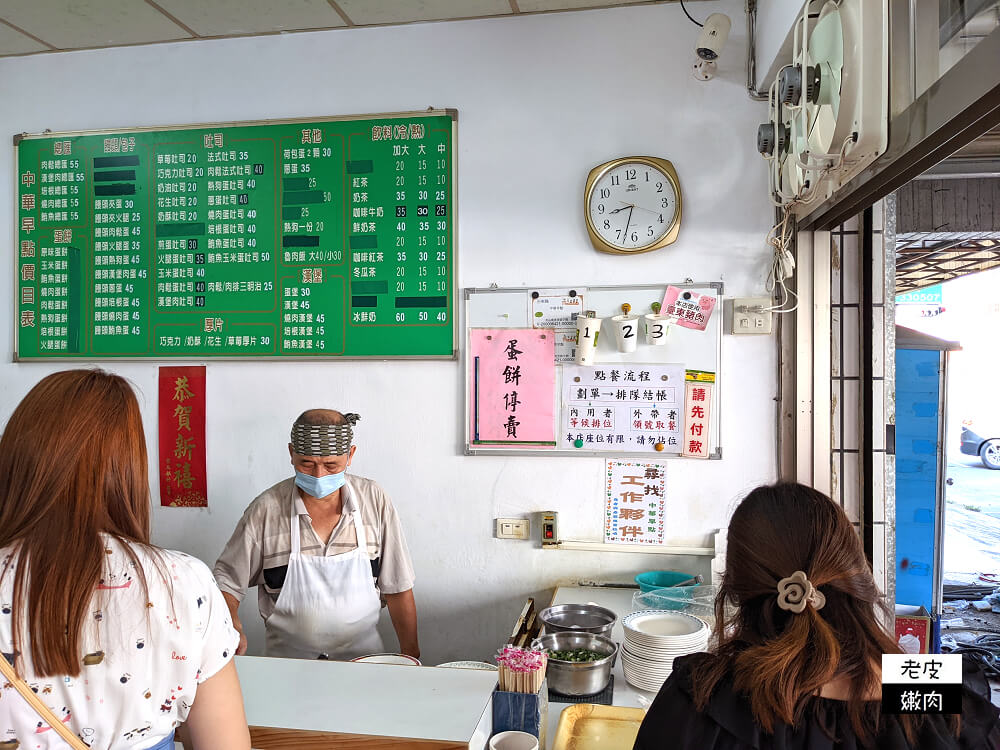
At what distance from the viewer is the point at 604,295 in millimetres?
2654

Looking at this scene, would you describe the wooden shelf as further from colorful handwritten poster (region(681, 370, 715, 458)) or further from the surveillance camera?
the surveillance camera

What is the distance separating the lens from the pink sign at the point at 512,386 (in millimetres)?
2686

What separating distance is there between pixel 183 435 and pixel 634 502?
5.99ft

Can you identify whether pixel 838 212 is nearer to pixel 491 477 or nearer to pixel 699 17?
pixel 699 17

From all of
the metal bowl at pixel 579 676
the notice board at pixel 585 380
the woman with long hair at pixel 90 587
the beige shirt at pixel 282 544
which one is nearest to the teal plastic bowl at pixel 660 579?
the notice board at pixel 585 380

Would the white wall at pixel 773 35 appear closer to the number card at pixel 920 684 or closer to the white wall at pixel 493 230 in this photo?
the white wall at pixel 493 230

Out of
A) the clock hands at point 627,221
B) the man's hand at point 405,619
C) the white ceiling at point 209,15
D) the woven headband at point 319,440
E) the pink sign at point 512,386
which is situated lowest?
the man's hand at point 405,619

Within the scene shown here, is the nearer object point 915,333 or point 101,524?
point 101,524

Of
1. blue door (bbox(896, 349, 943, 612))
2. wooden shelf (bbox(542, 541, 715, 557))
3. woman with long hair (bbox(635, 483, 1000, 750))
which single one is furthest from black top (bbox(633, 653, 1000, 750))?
blue door (bbox(896, 349, 943, 612))

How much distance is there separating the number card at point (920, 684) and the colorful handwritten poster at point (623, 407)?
5.95ft

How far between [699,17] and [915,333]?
81.2 inches

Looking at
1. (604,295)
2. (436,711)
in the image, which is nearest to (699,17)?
(604,295)

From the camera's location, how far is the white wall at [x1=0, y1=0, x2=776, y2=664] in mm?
2588

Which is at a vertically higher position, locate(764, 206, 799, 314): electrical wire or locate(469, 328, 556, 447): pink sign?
locate(764, 206, 799, 314): electrical wire
